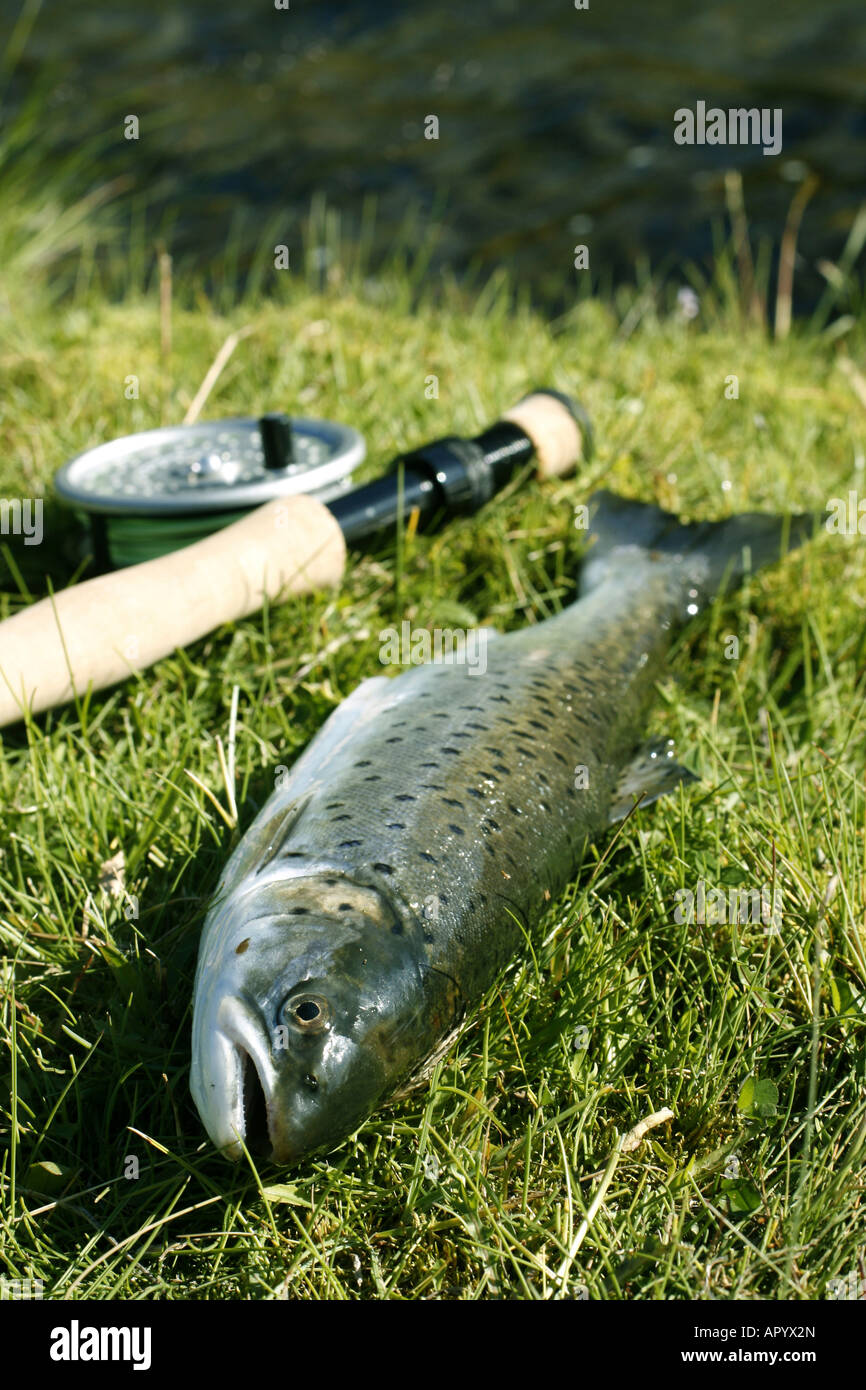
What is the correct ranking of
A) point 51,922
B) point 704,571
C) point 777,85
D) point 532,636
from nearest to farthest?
point 51,922 < point 532,636 < point 704,571 < point 777,85

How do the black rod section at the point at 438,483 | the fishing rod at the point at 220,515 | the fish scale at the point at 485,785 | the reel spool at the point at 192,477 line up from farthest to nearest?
the black rod section at the point at 438,483, the reel spool at the point at 192,477, the fishing rod at the point at 220,515, the fish scale at the point at 485,785

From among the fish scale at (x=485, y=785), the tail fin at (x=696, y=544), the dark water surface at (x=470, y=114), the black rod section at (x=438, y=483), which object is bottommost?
the fish scale at (x=485, y=785)

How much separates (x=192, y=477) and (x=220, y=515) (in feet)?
0.95

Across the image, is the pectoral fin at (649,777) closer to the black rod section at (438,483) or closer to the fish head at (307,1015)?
the fish head at (307,1015)

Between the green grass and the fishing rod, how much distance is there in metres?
0.18

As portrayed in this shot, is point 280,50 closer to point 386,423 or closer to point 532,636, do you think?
point 386,423

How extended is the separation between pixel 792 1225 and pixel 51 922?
1.55m

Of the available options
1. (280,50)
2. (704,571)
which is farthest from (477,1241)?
(280,50)

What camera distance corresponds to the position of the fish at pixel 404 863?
6.46 ft

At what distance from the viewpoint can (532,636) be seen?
10.4 feet

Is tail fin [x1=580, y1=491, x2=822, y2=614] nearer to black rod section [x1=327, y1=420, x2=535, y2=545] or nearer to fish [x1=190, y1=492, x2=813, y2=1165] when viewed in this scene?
fish [x1=190, y1=492, x2=813, y2=1165]

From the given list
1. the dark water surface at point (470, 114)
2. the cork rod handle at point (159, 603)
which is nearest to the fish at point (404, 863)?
the cork rod handle at point (159, 603)

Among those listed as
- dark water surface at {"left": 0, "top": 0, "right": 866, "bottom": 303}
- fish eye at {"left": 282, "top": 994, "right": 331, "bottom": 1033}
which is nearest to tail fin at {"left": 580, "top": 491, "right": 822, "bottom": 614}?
fish eye at {"left": 282, "top": 994, "right": 331, "bottom": 1033}

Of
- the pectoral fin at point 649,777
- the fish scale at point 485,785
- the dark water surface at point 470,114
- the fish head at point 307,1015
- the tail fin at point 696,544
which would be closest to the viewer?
the fish head at point 307,1015
